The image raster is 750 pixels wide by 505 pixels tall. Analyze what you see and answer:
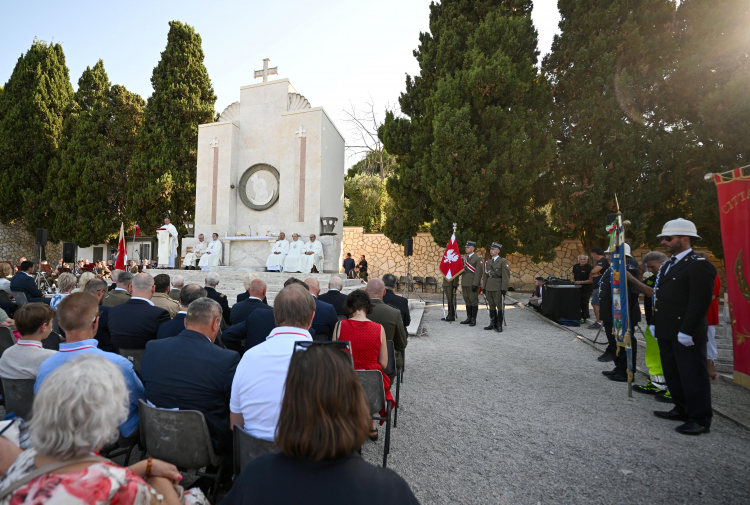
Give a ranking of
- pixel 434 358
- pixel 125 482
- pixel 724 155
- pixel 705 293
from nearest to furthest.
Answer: pixel 125 482 < pixel 705 293 < pixel 434 358 < pixel 724 155

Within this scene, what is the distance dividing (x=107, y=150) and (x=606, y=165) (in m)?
21.9

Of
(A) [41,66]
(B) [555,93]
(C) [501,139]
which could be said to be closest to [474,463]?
(C) [501,139]

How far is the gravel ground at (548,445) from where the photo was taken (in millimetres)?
2457

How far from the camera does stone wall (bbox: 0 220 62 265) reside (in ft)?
69.4

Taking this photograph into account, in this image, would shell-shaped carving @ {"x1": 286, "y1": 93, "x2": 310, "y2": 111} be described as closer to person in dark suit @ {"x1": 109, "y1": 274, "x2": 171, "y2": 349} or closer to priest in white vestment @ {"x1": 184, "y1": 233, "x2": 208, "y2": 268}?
priest in white vestment @ {"x1": 184, "y1": 233, "x2": 208, "y2": 268}

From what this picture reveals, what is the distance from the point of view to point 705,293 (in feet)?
11.0

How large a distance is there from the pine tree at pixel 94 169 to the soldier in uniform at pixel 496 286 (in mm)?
18767

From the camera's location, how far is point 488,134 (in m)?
14.4

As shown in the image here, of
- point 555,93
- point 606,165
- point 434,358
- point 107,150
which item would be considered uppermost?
point 555,93

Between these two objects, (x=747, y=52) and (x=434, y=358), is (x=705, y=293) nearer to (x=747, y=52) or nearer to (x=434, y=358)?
(x=434, y=358)

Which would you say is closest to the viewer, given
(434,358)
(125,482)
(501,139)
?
(125,482)

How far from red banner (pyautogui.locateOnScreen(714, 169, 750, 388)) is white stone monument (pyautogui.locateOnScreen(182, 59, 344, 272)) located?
9.62m

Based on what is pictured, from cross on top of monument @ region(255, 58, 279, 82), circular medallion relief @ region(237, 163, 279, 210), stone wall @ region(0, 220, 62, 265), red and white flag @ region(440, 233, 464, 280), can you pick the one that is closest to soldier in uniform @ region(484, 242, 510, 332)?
red and white flag @ region(440, 233, 464, 280)

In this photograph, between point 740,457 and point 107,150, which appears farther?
point 107,150
